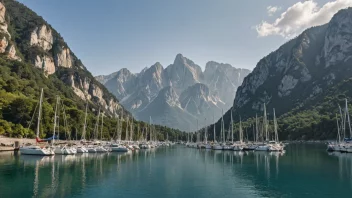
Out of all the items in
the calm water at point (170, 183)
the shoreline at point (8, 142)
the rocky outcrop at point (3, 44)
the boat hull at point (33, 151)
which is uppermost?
the rocky outcrop at point (3, 44)

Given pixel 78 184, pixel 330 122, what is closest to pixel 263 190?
pixel 78 184

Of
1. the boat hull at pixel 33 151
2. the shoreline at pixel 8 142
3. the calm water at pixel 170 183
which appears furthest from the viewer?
the shoreline at pixel 8 142

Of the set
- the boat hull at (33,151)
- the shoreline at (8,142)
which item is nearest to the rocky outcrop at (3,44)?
the shoreline at (8,142)

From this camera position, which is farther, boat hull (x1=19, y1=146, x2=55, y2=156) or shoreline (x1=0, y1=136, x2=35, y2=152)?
shoreline (x1=0, y1=136, x2=35, y2=152)

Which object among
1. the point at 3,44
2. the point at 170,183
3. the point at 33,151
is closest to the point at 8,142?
the point at 33,151

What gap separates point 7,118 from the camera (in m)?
114

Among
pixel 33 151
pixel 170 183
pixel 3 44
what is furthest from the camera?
pixel 3 44

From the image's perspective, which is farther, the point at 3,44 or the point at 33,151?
the point at 3,44

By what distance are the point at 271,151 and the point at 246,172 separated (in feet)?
201

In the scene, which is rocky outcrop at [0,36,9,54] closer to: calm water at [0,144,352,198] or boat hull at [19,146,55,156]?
boat hull at [19,146,55,156]

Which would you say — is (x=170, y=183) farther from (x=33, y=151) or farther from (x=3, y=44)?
(x=3, y=44)

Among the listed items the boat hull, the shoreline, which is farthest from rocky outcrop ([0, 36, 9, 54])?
the boat hull

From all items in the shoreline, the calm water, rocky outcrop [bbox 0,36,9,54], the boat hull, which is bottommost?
the calm water

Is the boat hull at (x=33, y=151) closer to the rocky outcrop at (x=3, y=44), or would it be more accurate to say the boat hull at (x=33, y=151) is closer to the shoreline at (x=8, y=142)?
the shoreline at (x=8, y=142)
